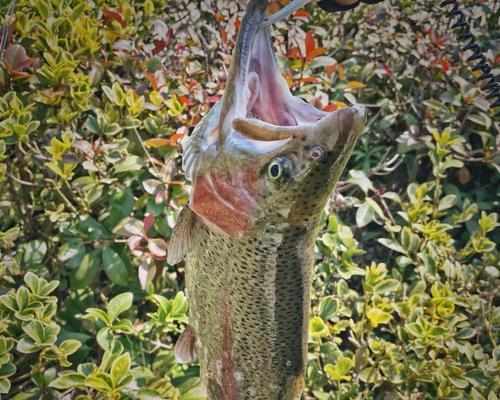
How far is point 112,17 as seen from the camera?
2.34 m

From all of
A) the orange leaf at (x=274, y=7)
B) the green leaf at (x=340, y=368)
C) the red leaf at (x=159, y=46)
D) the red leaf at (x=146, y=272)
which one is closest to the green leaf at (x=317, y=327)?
the green leaf at (x=340, y=368)

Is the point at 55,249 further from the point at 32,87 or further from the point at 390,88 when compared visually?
the point at 390,88

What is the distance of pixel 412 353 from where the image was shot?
213 cm

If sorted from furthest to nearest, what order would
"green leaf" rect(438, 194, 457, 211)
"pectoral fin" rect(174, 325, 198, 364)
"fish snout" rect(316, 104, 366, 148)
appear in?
1. "green leaf" rect(438, 194, 457, 211)
2. "pectoral fin" rect(174, 325, 198, 364)
3. "fish snout" rect(316, 104, 366, 148)

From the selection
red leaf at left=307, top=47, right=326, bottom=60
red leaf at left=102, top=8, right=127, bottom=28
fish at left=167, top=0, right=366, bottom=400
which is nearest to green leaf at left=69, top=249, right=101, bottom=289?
fish at left=167, top=0, right=366, bottom=400

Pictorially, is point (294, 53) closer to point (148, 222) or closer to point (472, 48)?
point (472, 48)

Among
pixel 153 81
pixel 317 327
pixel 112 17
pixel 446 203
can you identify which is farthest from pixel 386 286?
pixel 112 17

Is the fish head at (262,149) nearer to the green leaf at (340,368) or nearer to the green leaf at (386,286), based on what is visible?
the green leaf at (340,368)

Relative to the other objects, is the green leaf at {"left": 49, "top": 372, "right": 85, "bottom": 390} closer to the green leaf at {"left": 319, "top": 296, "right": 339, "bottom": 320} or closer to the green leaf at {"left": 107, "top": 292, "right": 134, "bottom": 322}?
the green leaf at {"left": 107, "top": 292, "right": 134, "bottom": 322}

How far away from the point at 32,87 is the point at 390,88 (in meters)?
1.99

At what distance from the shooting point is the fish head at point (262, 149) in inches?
42.9

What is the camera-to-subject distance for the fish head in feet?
3.58

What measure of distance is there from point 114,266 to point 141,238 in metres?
0.19

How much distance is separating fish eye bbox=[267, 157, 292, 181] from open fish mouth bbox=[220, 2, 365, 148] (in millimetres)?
50
